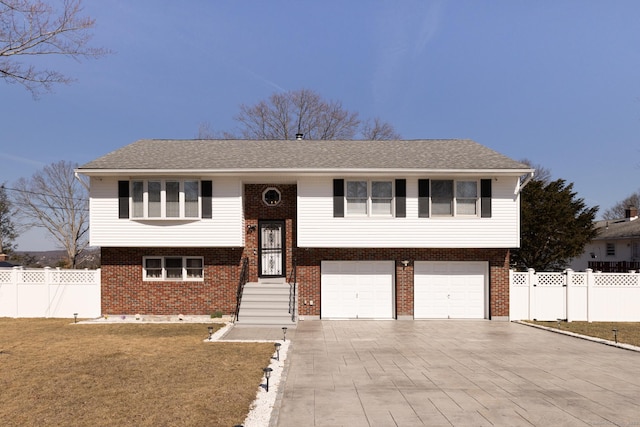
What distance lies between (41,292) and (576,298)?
21.4m

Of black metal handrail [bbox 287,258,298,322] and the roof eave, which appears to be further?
the roof eave

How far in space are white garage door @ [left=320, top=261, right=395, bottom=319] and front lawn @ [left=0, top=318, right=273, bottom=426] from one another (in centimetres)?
512

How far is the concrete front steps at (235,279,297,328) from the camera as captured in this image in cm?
1465

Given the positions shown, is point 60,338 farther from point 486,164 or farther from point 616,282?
point 616,282

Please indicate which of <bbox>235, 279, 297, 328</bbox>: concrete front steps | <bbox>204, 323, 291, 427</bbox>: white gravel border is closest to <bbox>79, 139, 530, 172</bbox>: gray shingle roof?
<bbox>235, 279, 297, 328</bbox>: concrete front steps

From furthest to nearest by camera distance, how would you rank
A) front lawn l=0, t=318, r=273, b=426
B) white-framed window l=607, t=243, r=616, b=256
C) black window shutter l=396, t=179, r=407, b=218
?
white-framed window l=607, t=243, r=616, b=256 → black window shutter l=396, t=179, r=407, b=218 → front lawn l=0, t=318, r=273, b=426

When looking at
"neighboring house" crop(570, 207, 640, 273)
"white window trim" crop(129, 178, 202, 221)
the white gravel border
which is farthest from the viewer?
"neighboring house" crop(570, 207, 640, 273)

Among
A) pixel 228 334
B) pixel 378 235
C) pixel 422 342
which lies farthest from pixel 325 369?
pixel 378 235

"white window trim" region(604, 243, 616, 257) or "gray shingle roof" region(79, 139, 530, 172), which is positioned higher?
"gray shingle roof" region(79, 139, 530, 172)

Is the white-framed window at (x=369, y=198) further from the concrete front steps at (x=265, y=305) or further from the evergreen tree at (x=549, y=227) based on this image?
the evergreen tree at (x=549, y=227)

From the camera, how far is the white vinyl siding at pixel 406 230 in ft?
51.8

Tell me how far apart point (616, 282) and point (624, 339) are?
180 inches

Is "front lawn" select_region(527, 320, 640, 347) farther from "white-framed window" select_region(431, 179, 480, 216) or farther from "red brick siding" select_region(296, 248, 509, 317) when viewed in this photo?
"white-framed window" select_region(431, 179, 480, 216)

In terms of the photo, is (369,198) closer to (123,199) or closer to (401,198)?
(401,198)
